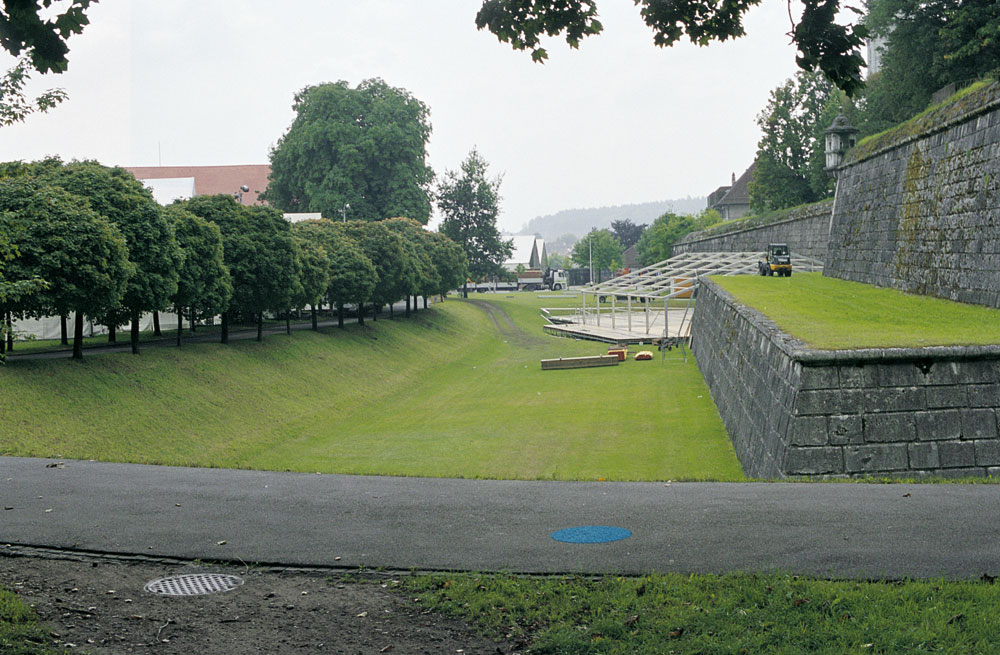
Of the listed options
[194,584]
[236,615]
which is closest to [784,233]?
[194,584]

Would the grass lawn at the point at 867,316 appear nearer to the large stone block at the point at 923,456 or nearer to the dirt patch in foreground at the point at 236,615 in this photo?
the large stone block at the point at 923,456

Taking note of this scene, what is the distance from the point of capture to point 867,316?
18.6 metres

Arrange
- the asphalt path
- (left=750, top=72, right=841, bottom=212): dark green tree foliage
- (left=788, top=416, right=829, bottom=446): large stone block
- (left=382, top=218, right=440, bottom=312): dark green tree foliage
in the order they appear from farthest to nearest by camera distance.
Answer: (left=750, top=72, right=841, bottom=212): dark green tree foliage < (left=382, top=218, right=440, bottom=312): dark green tree foliage < (left=788, top=416, right=829, bottom=446): large stone block < the asphalt path

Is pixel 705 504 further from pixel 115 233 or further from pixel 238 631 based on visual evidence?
pixel 115 233

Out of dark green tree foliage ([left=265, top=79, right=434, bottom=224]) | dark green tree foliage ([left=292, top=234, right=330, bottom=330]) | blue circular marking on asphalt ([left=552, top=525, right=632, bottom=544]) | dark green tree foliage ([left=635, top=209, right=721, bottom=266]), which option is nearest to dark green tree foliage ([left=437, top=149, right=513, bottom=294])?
dark green tree foliage ([left=265, top=79, right=434, bottom=224])

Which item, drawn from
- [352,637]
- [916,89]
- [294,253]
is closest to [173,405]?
[294,253]

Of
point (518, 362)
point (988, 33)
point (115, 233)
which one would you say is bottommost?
point (518, 362)

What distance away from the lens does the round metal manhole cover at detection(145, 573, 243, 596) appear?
6867mm

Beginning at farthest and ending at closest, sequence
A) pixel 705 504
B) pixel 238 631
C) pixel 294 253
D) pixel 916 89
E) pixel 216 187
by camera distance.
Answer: pixel 216 187 → pixel 916 89 → pixel 294 253 → pixel 705 504 → pixel 238 631

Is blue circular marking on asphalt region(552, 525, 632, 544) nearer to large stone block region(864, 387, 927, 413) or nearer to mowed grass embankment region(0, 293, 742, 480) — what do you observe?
mowed grass embankment region(0, 293, 742, 480)

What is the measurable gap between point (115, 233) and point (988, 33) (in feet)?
98.5

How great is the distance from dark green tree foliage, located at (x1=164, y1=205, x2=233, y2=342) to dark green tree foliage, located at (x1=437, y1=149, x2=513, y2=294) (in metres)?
53.5

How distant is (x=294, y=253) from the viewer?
38188 mm

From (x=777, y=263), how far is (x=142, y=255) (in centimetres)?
2700
